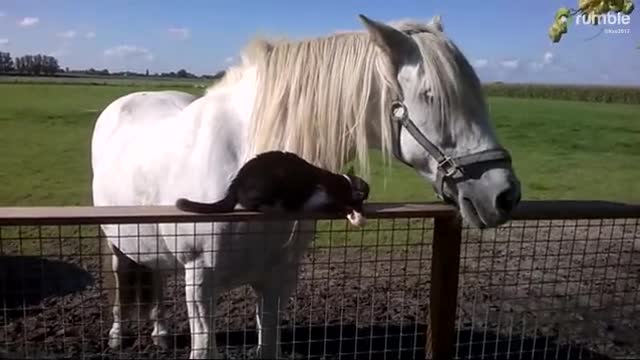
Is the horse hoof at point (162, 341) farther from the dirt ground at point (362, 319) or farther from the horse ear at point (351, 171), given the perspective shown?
the horse ear at point (351, 171)

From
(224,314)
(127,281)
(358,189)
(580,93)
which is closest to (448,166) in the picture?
(358,189)

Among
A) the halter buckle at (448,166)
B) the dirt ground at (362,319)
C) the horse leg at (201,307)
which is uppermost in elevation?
the halter buckle at (448,166)

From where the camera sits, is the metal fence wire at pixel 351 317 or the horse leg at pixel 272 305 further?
the metal fence wire at pixel 351 317

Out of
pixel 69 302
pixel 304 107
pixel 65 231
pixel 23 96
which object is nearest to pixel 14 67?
pixel 23 96

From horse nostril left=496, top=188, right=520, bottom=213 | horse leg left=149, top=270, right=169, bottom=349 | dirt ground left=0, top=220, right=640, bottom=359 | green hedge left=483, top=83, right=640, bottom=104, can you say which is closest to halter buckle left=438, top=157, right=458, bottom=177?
horse nostril left=496, top=188, right=520, bottom=213

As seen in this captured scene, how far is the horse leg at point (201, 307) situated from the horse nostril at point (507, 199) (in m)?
1.07

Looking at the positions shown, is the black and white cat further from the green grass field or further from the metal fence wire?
the metal fence wire

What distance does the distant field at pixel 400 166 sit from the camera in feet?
29.0

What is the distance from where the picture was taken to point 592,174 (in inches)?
440

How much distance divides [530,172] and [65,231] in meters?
8.00

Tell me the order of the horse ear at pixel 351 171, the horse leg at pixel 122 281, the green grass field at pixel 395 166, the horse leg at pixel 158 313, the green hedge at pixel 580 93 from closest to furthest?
1. the horse ear at pixel 351 171
2. the horse leg at pixel 158 313
3. the horse leg at pixel 122 281
4. the green grass field at pixel 395 166
5. the green hedge at pixel 580 93

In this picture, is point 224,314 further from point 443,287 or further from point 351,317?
point 443,287

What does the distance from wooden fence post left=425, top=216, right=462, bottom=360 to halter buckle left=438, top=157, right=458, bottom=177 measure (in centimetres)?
29

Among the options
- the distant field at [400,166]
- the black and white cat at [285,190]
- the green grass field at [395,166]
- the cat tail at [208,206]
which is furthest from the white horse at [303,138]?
the distant field at [400,166]
